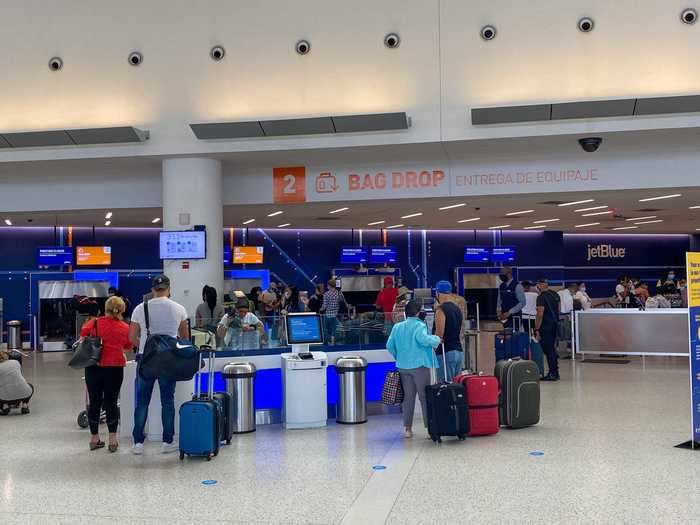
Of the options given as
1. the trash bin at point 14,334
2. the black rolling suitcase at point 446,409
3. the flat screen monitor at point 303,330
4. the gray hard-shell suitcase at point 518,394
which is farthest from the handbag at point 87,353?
the trash bin at point 14,334

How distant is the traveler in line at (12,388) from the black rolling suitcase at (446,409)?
5.66 meters

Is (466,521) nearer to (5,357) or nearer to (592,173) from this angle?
(5,357)

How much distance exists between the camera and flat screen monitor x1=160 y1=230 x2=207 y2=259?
1312cm

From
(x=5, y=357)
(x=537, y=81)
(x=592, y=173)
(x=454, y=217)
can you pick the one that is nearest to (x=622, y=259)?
(x=454, y=217)

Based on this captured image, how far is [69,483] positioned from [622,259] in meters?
27.2

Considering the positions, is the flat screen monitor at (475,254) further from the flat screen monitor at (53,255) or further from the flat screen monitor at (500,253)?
the flat screen monitor at (53,255)

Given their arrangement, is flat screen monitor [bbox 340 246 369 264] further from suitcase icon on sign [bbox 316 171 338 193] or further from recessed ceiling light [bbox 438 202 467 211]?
suitcase icon on sign [bbox 316 171 338 193]

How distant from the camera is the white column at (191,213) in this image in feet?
43.4

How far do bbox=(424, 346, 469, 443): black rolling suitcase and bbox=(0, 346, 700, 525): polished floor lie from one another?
0.57 feet

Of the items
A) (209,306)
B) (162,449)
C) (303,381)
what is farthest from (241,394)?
(209,306)

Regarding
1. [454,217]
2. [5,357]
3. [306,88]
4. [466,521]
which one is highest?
[306,88]

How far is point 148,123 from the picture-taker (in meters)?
13.1

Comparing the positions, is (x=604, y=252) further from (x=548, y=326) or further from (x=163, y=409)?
(x=163, y=409)

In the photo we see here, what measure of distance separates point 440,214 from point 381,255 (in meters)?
5.19
